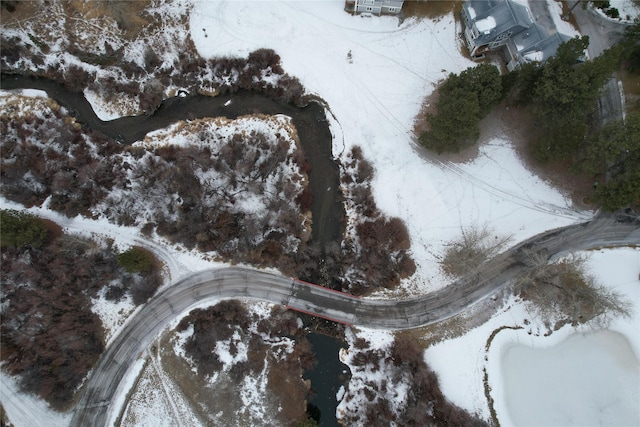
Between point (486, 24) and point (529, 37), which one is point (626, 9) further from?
point (486, 24)

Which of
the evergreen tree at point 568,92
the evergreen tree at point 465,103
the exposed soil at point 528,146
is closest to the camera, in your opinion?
the evergreen tree at point 568,92

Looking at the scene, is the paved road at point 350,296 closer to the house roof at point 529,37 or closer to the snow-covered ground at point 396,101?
the snow-covered ground at point 396,101

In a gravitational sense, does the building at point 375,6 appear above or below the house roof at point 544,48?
above

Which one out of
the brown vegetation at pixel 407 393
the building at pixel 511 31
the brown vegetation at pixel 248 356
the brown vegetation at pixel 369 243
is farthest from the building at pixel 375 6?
the brown vegetation at pixel 407 393

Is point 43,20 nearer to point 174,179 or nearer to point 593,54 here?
point 174,179

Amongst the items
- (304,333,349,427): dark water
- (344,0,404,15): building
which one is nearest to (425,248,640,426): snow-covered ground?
(304,333,349,427): dark water

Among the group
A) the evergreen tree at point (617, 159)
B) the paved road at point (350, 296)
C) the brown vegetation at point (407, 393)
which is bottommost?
the brown vegetation at point (407, 393)

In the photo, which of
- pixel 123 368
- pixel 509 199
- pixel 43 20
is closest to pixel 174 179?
pixel 123 368

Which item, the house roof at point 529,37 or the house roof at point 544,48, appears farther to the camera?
the house roof at point 529,37

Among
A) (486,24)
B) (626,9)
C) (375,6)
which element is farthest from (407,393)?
(626,9)
